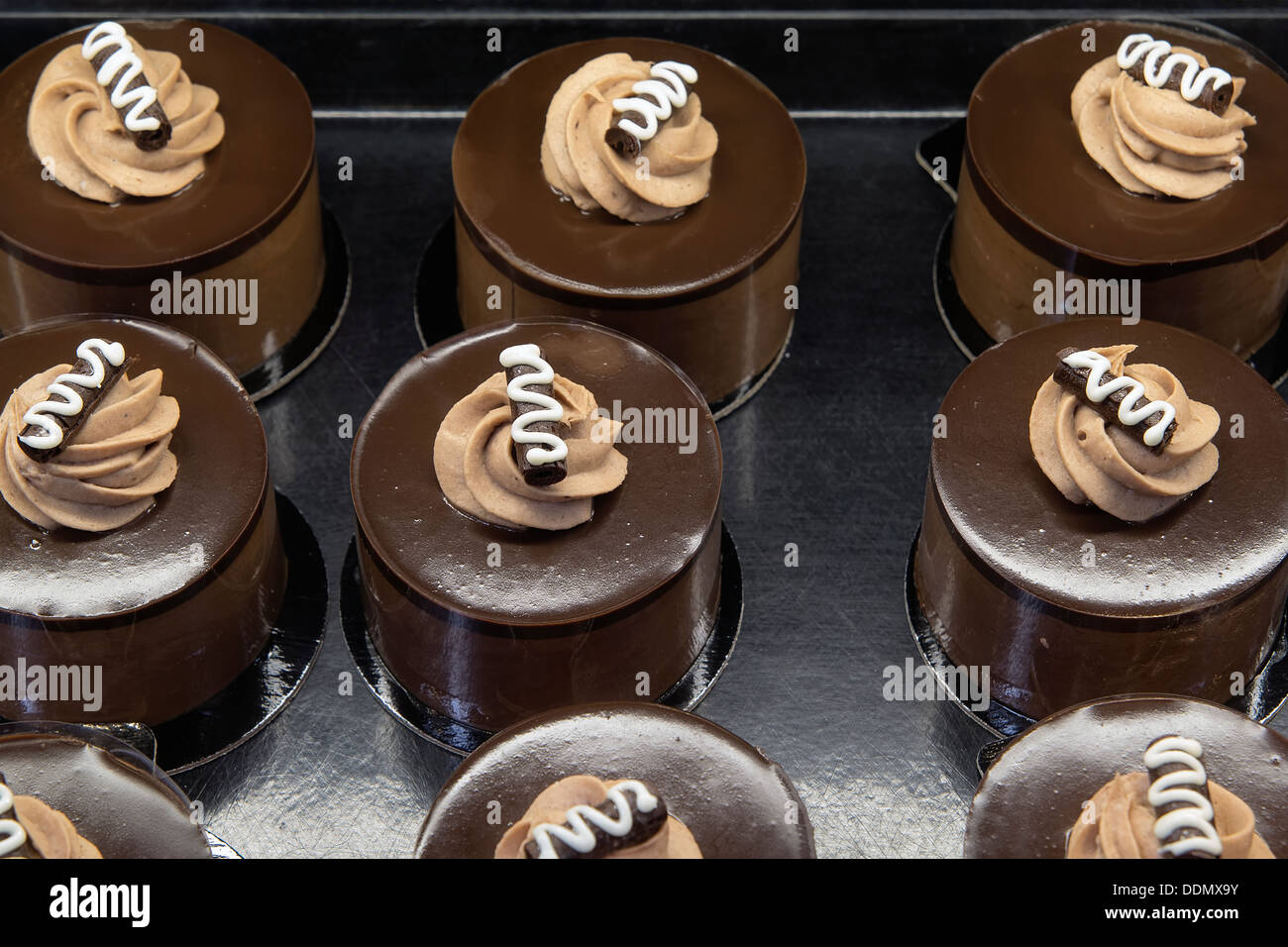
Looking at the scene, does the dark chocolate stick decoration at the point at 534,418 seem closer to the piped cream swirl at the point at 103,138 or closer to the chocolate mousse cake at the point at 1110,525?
the chocolate mousse cake at the point at 1110,525

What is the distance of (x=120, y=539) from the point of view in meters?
3.87

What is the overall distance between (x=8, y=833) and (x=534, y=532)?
1.10 metres

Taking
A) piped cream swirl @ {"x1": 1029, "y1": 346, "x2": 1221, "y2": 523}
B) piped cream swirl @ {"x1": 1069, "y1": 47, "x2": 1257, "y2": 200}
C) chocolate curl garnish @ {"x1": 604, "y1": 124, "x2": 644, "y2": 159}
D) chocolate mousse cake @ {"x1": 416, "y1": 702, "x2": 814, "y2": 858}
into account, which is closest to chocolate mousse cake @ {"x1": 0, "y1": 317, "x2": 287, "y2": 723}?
chocolate mousse cake @ {"x1": 416, "y1": 702, "x2": 814, "y2": 858}

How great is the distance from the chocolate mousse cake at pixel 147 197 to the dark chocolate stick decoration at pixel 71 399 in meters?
0.42

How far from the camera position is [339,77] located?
5.01 m

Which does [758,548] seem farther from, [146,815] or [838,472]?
[146,815]

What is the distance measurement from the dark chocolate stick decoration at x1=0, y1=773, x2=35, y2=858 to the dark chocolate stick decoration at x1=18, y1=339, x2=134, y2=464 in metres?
0.68

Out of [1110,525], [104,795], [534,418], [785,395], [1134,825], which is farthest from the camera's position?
[785,395]

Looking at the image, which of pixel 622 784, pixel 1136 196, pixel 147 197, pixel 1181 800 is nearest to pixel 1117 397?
pixel 1136 196

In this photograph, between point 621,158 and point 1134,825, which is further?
point 621,158

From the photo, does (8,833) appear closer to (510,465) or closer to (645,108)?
(510,465)

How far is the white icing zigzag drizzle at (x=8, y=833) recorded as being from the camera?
3248 millimetres
